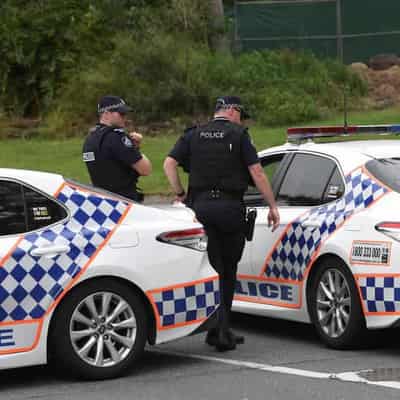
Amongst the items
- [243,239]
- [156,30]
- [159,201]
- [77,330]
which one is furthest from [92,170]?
[156,30]

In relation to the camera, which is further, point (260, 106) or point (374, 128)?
point (260, 106)

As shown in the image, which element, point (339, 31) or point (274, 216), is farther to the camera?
point (339, 31)

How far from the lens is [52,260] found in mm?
7293

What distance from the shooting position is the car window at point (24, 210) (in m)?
7.34

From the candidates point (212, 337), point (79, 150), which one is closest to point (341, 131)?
point (212, 337)

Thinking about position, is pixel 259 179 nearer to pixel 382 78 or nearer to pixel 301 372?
pixel 301 372

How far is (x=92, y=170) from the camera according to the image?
8875mm

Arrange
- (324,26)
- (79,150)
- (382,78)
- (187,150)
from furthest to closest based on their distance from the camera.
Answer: (324,26) → (382,78) → (79,150) → (187,150)

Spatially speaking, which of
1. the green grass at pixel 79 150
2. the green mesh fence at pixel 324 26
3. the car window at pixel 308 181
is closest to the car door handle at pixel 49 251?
the car window at pixel 308 181

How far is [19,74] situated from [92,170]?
20847 millimetres

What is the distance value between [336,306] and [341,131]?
A: 5.18 feet

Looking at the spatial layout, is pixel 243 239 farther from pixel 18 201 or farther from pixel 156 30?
pixel 156 30

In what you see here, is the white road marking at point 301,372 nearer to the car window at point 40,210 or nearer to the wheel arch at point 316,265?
the wheel arch at point 316,265

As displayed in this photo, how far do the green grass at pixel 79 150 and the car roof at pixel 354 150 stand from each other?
32.2 feet
